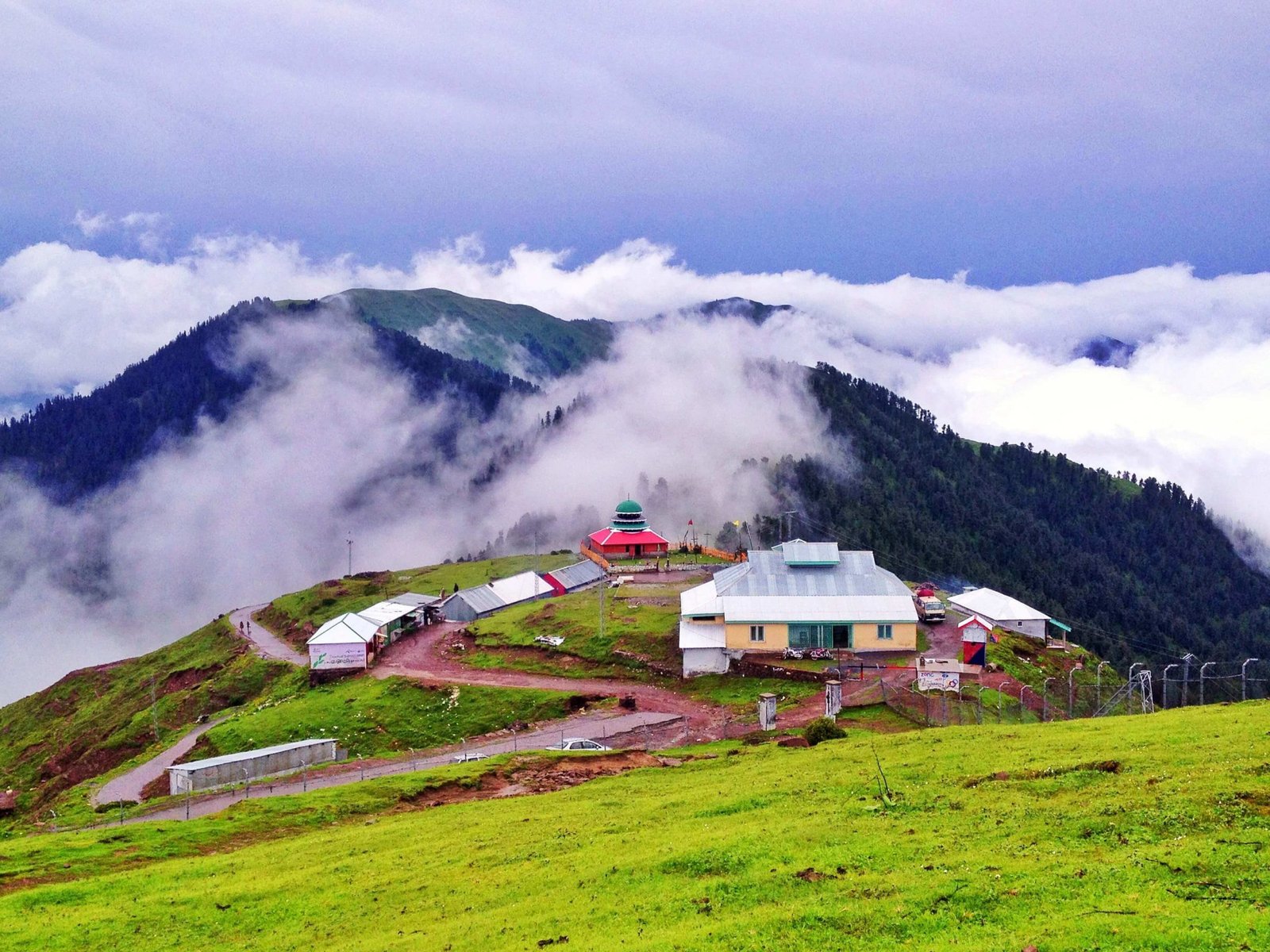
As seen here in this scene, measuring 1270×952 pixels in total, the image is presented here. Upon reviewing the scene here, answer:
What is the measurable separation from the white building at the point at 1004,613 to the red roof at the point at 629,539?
2115 inches

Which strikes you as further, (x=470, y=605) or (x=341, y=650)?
(x=470, y=605)

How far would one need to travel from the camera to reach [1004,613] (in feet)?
315

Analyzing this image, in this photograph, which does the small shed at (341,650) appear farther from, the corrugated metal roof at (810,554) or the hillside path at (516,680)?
the corrugated metal roof at (810,554)

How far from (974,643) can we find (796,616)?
48.4ft

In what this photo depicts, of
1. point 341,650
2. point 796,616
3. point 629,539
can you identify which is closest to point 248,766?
point 341,650

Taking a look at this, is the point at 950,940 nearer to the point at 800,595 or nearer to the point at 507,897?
the point at 507,897

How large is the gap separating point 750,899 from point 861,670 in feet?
173

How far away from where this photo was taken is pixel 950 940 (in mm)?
18844

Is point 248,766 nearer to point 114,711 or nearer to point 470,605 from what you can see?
point 470,605

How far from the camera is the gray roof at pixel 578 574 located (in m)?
124

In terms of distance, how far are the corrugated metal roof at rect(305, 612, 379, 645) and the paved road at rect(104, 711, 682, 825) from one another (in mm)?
30497

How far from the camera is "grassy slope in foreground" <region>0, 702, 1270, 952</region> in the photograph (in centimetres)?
1991

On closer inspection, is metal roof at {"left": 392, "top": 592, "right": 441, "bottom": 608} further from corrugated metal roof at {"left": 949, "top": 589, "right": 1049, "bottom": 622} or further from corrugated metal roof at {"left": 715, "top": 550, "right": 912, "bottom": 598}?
corrugated metal roof at {"left": 949, "top": 589, "right": 1049, "bottom": 622}

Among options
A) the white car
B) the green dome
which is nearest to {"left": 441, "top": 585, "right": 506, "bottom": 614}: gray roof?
the green dome
